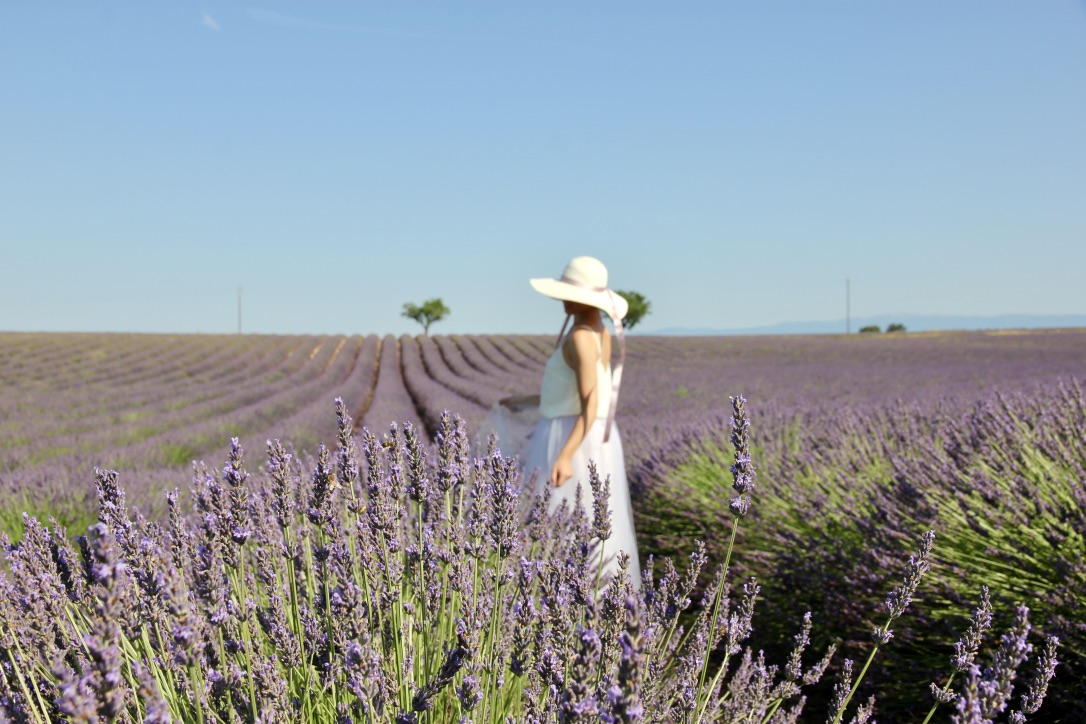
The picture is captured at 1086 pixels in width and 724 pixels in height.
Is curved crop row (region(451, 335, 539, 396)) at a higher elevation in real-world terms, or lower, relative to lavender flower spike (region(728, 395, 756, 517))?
lower

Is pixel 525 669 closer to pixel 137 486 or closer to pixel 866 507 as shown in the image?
pixel 866 507

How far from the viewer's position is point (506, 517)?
56.9 inches

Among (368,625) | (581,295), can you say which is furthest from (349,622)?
(581,295)

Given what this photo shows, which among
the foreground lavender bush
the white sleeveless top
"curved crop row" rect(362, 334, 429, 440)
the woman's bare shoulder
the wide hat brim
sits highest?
the wide hat brim

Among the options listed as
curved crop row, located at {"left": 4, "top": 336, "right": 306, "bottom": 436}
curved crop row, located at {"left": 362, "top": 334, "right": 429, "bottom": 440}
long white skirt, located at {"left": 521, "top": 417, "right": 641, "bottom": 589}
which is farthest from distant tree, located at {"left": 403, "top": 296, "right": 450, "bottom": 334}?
long white skirt, located at {"left": 521, "top": 417, "right": 641, "bottom": 589}

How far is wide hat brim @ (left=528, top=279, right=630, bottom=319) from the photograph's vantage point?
346 cm

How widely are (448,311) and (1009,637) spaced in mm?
60249

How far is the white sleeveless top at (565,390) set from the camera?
3697 millimetres

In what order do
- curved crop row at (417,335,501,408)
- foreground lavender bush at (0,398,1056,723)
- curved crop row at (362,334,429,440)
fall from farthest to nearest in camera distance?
curved crop row at (417,335,501,408) < curved crop row at (362,334,429,440) < foreground lavender bush at (0,398,1056,723)

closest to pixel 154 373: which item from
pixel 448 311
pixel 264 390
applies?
pixel 264 390

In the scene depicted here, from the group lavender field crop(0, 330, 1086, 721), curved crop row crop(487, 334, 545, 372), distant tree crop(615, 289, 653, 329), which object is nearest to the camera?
lavender field crop(0, 330, 1086, 721)

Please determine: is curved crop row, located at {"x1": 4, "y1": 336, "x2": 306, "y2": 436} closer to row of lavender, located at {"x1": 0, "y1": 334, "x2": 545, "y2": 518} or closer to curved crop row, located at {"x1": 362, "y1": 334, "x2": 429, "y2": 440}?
row of lavender, located at {"x1": 0, "y1": 334, "x2": 545, "y2": 518}

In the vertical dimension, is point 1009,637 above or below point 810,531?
above

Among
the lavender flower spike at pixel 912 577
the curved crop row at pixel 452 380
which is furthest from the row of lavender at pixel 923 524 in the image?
the curved crop row at pixel 452 380
